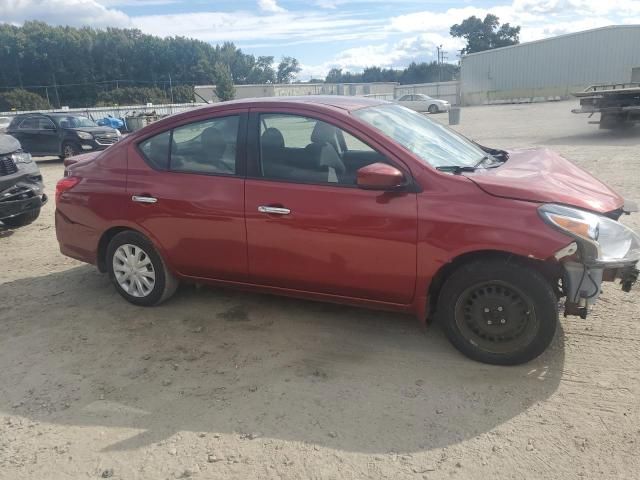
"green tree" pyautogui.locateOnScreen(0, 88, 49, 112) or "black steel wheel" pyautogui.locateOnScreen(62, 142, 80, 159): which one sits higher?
"green tree" pyautogui.locateOnScreen(0, 88, 49, 112)

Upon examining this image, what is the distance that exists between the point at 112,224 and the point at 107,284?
3.29 ft

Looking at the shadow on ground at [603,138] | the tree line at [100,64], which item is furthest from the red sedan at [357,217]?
the tree line at [100,64]

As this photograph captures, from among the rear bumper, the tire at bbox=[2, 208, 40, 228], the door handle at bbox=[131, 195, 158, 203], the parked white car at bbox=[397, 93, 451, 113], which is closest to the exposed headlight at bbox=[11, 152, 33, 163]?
the tire at bbox=[2, 208, 40, 228]

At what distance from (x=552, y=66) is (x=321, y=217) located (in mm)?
50268

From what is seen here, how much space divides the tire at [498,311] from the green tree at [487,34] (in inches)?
3825

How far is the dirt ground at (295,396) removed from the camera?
2.74 meters

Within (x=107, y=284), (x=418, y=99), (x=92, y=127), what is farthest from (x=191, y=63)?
(x=107, y=284)

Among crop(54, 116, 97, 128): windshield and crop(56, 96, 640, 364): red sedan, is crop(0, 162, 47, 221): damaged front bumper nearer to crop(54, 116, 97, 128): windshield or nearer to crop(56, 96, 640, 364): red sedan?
crop(56, 96, 640, 364): red sedan

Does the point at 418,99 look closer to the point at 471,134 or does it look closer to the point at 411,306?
the point at 471,134

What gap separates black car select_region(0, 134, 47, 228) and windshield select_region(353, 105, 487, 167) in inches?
196

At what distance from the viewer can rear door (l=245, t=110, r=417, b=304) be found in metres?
3.56

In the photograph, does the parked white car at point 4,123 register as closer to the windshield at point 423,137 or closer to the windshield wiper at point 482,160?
the windshield at point 423,137

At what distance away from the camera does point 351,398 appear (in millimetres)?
3242

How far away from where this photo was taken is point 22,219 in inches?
293
